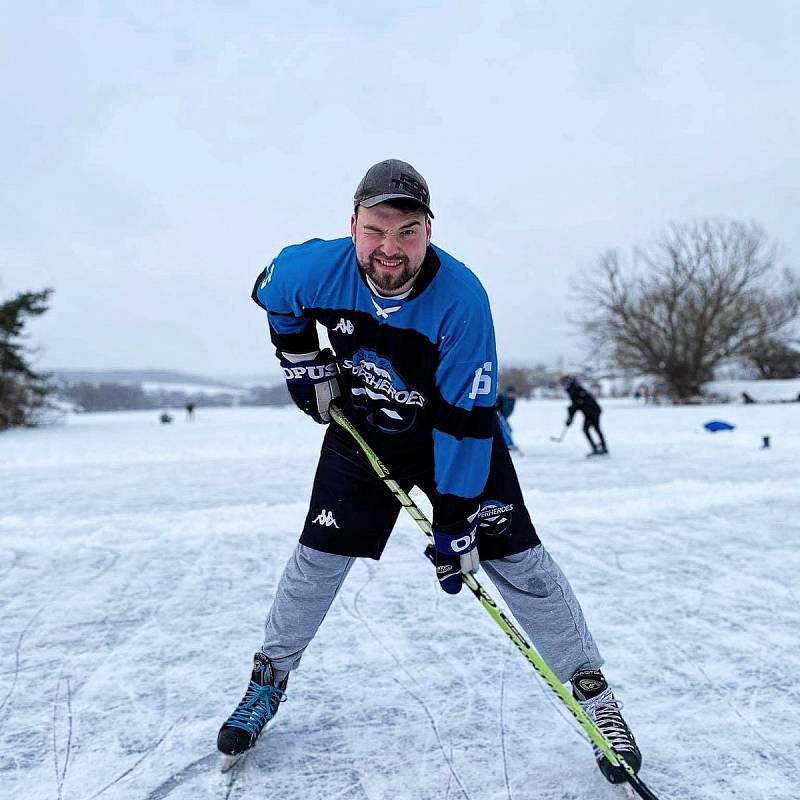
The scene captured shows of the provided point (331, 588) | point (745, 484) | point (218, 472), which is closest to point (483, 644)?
point (331, 588)

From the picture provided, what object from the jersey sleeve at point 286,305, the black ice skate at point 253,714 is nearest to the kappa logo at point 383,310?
the jersey sleeve at point 286,305

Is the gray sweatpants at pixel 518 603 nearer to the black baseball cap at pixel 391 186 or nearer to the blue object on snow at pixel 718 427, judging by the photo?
the black baseball cap at pixel 391 186

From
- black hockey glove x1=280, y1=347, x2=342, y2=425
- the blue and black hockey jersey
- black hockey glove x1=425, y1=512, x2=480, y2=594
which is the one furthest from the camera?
black hockey glove x1=280, y1=347, x2=342, y2=425

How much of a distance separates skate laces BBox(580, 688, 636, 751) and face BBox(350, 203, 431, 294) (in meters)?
1.56

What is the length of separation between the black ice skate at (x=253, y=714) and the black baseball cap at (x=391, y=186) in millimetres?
1674

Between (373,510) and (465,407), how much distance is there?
1.85 feet

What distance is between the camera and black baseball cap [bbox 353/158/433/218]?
1964 millimetres

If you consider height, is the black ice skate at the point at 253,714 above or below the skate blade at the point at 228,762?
above

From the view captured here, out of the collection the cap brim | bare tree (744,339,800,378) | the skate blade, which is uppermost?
bare tree (744,339,800,378)

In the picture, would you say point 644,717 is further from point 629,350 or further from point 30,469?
point 629,350

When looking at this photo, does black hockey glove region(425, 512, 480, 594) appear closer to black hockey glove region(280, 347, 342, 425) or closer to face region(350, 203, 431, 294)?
black hockey glove region(280, 347, 342, 425)

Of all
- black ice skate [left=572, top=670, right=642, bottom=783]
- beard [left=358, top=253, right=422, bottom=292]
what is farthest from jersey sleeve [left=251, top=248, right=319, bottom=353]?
black ice skate [left=572, top=670, right=642, bottom=783]

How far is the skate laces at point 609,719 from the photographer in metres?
2.18

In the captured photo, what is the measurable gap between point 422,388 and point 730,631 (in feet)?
7.91
